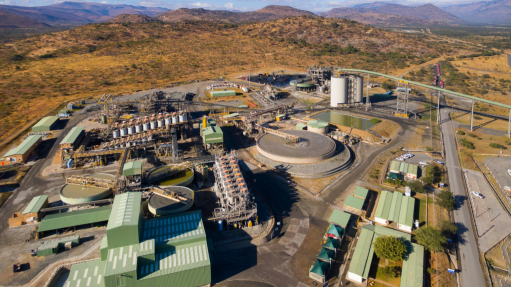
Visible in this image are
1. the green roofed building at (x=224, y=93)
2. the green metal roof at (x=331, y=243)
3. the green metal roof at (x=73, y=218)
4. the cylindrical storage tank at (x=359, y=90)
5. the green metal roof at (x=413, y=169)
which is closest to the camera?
the green metal roof at (x=331, y=243)

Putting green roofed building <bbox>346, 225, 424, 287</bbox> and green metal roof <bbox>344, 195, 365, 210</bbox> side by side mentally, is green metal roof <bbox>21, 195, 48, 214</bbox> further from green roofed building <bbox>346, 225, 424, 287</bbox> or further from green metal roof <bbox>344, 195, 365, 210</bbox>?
green metal roof <bbox>344, 195, 365, 210</bbox>

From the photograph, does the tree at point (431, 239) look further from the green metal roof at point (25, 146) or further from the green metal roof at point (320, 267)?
the green metal roof at point (25, 146)

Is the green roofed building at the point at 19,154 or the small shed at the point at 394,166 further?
the green roofed building at the point at 19,154

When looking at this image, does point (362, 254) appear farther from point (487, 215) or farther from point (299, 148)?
point (299, 148)

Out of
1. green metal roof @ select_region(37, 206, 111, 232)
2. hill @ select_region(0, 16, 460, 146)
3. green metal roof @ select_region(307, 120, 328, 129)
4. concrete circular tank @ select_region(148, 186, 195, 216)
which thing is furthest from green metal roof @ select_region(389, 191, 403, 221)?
hill @ select_region(0, 16, 460, 146)

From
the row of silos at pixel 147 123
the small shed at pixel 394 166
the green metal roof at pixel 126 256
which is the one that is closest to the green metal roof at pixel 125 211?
the green metal roof at pixel 126 256

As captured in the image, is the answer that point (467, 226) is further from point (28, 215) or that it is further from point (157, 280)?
point (28, 215)

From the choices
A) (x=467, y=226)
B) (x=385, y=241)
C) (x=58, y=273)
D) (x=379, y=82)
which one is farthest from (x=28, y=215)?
(x=379, y=82)
